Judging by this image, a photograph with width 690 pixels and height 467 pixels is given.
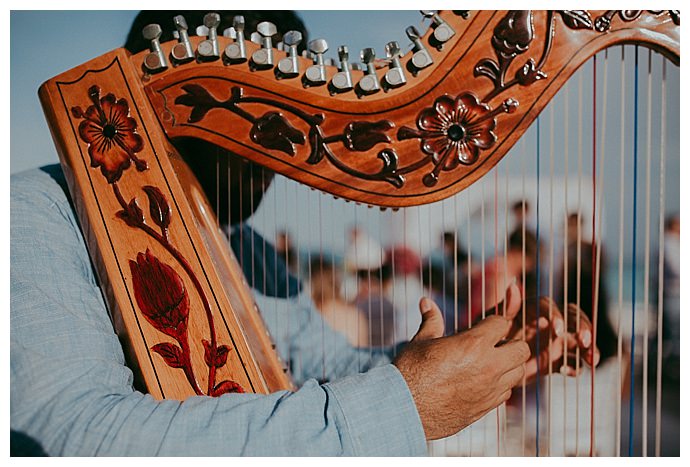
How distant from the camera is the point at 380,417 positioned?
0.89m

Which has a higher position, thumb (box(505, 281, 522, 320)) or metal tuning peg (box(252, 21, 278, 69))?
metal tuning peg (box(252, 21, 278, 69))

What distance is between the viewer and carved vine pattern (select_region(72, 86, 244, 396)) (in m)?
0.95

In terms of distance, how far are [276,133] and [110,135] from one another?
27 cm

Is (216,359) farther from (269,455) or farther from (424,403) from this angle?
(424,403)

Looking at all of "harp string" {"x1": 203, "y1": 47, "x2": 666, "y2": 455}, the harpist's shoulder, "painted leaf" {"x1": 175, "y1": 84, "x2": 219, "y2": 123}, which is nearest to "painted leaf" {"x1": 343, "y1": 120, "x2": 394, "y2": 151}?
"harp string" {"x1": 203, "y1": 47, "x2": 666, "y2": 455}

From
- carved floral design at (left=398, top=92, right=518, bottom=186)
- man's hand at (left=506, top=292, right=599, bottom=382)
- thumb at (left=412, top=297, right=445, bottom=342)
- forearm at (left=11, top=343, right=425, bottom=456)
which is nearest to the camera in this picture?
forearm at (left=11, top=343, right=425, bottom=456)

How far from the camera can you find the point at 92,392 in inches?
33.5

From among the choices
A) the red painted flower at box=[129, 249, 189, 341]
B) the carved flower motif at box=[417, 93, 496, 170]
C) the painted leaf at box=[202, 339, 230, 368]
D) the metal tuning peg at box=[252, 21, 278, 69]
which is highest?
the metal tuning peg at box=[252, 21, 278, 69]

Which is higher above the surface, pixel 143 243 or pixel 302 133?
pixel 302 133

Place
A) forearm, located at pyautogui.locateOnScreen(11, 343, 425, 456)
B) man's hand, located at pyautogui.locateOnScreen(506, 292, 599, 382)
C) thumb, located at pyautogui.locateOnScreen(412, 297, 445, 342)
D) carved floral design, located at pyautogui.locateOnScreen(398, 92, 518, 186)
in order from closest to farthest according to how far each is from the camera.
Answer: forearm, located at pyautogui.locateOnScreen(11, 343, 425, 456) < carved floral design, located at pyautogui.locateOnScreen(398, 92, 518, 186) < thumb, located at pyautogui.locateOnScreen(412, 297, 445, 342) < man's hand, located at pyautogui.locateOnScreen(506, 292, 599, 382)

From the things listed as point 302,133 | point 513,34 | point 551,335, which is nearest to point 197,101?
point 302,133

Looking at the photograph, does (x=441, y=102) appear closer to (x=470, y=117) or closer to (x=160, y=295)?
(x=470, y=117)

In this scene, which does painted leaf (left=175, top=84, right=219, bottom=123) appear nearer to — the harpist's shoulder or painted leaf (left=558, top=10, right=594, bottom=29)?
the harpist's shoulder

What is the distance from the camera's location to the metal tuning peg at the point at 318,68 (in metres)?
0.95
